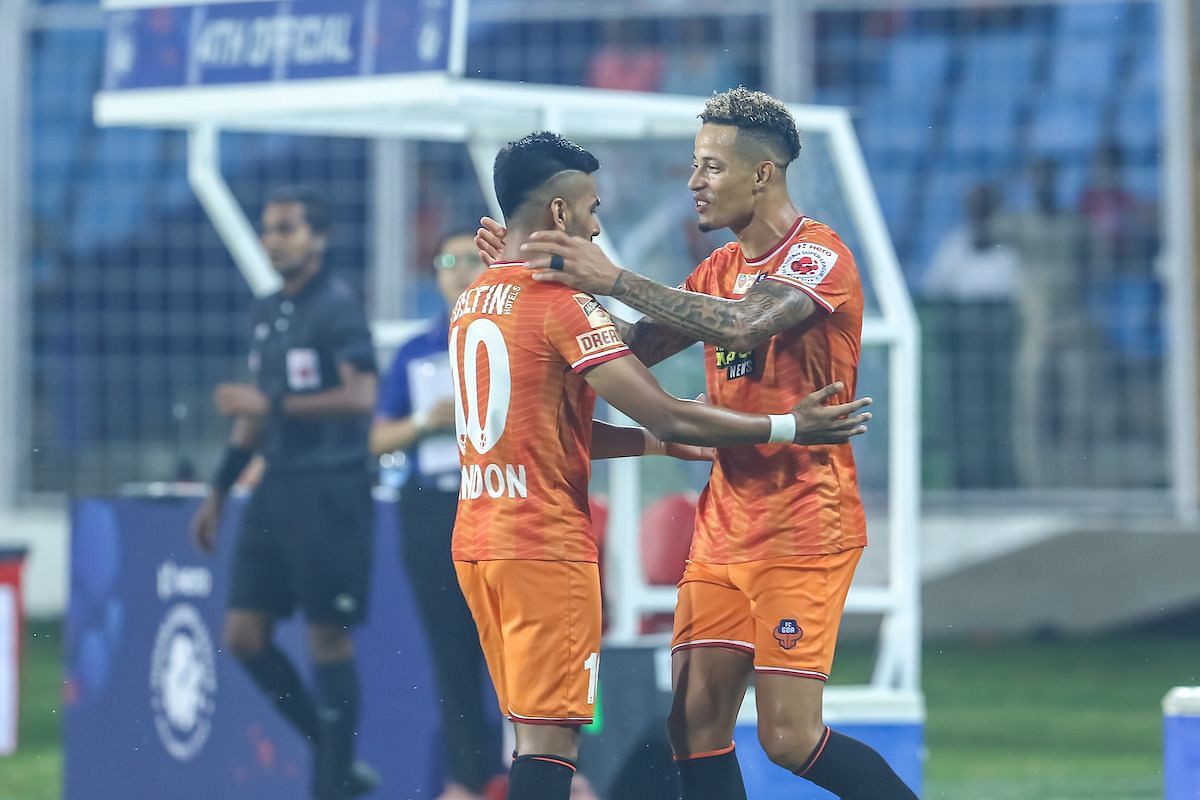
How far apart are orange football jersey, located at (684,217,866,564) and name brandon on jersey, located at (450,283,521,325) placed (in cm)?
53

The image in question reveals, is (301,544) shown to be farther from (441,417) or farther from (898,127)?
(898,127)

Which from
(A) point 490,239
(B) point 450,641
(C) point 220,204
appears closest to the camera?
(A) point 490,239

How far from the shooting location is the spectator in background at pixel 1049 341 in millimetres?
12117

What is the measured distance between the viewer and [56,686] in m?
11.0

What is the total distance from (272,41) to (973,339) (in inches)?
245

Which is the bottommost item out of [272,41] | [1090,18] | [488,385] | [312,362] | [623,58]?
[488,385]

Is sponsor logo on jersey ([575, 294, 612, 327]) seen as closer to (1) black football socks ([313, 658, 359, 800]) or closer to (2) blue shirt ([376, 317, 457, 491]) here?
(1) black football socks ([313, 658, 359, 800])

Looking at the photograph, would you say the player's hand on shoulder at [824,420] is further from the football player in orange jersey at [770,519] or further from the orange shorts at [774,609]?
the orange shorts at [774,609]

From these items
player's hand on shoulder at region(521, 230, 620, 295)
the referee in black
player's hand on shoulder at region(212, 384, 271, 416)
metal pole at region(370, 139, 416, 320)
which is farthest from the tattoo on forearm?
metal pole at region(370, 139, 416, 320)

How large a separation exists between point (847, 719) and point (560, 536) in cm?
224

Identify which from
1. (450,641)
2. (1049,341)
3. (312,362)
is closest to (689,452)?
(450,641)

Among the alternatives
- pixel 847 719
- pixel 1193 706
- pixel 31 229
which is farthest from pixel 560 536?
pixel 31 229

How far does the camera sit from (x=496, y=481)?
15.5ft

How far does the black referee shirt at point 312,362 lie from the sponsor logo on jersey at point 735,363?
100 inches
